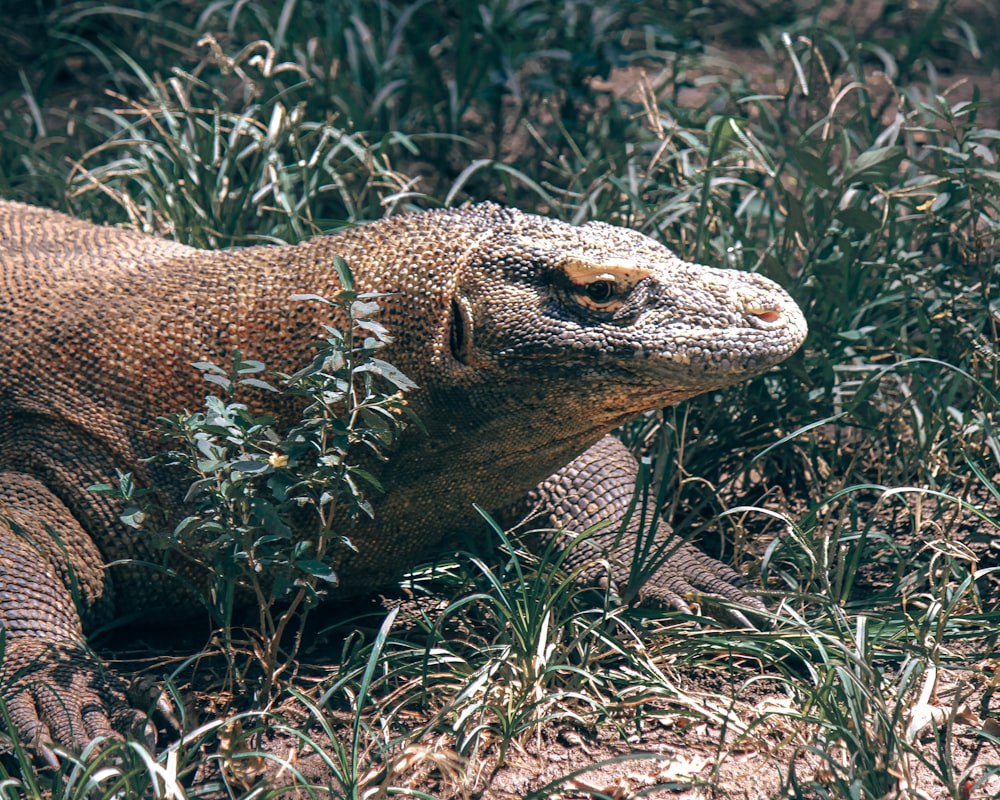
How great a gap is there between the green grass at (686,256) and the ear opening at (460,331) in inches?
25.7

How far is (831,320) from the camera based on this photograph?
15.6 feet

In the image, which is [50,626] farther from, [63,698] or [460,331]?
[460,331]

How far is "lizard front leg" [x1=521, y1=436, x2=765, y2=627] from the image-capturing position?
3.89 meters

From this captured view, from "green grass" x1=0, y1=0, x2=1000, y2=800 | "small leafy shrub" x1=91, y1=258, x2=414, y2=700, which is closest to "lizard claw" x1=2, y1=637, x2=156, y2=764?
"green grass" x1=0, y1=0, x2=1000, y2=800

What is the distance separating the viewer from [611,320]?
3.47m

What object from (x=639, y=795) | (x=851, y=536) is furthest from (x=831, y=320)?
(x=639, y=795)

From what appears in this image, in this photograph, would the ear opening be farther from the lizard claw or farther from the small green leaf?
the lizard claw

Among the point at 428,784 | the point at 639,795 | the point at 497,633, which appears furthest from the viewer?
the point at 497,633

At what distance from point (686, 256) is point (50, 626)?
270cm

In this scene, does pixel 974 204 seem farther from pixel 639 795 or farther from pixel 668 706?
pixel 639 795

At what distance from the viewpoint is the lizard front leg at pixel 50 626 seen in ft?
10.8

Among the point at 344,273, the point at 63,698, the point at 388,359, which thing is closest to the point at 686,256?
the point at 388,359

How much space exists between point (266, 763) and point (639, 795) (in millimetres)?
963

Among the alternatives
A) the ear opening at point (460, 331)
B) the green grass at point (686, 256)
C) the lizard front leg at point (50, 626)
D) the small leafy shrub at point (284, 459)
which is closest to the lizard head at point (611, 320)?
the ear opening at point (460, 331)
